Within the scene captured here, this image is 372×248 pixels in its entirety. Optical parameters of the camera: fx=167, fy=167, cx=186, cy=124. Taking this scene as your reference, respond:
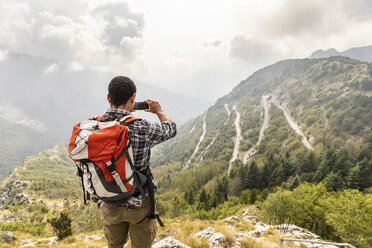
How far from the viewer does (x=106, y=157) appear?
228 cm

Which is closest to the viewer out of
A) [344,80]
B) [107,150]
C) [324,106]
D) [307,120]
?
[107,150]

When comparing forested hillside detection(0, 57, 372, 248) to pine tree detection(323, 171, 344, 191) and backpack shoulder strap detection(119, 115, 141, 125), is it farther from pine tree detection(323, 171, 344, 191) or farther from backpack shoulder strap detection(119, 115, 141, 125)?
backpack shoulder strap detection(119, 115, 141, 125)

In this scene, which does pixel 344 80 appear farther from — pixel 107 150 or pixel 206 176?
pixel 107 150

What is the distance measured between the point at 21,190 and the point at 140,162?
152478mm

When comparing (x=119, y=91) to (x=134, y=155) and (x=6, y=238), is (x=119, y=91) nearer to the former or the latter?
(x=134, y=155)

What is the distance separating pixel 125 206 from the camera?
2957mm

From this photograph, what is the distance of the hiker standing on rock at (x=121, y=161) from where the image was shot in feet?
7.56

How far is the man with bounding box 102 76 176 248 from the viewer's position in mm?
2717

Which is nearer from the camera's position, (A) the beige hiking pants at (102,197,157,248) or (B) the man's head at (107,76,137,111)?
(B) the man's head at (107,76,137,111)

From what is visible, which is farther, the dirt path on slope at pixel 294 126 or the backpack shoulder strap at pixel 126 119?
the dirt path on slope at pixel 294 126

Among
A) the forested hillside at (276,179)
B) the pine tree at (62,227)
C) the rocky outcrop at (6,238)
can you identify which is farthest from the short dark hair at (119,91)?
the rocky outcrop at (6,238)

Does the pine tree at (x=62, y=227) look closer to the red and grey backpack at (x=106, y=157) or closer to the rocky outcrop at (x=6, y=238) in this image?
the rocky outcrop at (x=6, y=238)

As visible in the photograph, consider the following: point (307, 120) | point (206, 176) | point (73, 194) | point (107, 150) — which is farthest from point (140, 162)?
point (307, 120)

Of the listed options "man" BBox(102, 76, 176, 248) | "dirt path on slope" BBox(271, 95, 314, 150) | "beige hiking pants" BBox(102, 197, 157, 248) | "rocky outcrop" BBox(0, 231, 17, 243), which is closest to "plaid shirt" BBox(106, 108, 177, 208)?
"man" BBox(102, 76, 176, 248)
